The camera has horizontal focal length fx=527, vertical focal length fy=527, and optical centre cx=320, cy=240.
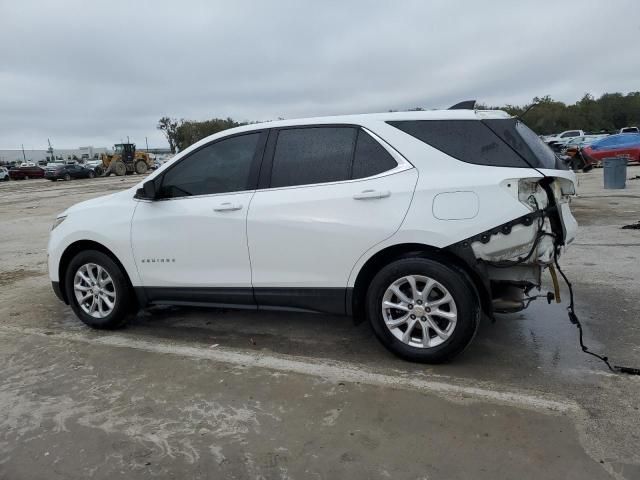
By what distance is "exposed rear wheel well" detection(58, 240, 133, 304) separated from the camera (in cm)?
485

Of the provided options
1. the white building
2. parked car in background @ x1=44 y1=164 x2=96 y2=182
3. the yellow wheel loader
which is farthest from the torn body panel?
the white building

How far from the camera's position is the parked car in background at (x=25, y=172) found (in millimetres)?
46781

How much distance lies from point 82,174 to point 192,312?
136 feet

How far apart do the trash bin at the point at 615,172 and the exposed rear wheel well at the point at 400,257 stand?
1390 cm

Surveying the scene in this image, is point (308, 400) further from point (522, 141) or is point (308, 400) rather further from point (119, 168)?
point (119, 168)

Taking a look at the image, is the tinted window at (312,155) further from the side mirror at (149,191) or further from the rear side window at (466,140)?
the side mirror at (149,191)

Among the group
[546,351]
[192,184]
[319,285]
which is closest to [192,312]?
[192,184]

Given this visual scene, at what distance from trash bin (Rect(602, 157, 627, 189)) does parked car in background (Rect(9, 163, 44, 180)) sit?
4680 centimetres

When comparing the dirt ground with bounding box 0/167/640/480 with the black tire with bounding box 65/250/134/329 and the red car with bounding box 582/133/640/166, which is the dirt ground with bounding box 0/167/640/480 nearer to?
the black tire with bounding box 65/250/134/329

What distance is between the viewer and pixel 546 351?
4039 millimetres

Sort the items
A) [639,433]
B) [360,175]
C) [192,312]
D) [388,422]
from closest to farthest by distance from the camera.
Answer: [639,433] < [388,422] < [360,175] < [192,312]

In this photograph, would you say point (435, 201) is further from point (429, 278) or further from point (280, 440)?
point (280, 440)

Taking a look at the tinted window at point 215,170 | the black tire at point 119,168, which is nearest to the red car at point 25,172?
the black tire at point 119,168

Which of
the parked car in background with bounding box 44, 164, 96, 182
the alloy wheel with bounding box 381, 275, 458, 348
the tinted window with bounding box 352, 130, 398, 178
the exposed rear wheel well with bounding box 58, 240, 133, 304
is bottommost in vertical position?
the alloy wheel with bounding box 381, 275, 458, 348
